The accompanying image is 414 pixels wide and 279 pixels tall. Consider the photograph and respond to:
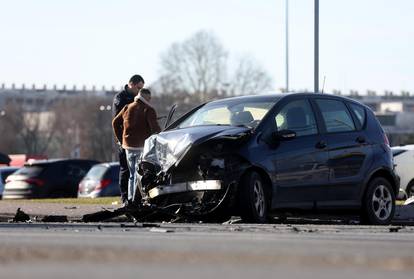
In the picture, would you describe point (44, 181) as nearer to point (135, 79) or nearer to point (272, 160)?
point (135, 79)

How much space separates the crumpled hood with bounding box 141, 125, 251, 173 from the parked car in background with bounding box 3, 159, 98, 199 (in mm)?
15813

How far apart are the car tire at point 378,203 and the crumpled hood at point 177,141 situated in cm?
217

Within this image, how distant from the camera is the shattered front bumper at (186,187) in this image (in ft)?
42.2

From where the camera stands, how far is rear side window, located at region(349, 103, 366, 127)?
48.1ft

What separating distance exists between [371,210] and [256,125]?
84.2 inches

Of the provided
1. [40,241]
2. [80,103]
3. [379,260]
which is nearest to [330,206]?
[40,241]

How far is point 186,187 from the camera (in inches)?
516

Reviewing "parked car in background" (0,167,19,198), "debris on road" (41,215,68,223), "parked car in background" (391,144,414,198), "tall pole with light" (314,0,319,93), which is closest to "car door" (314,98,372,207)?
"debris on road" (41,215,68,223)

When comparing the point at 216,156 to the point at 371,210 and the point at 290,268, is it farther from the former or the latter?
the point at 290,268

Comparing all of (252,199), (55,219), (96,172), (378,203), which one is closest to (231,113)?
(252,199)

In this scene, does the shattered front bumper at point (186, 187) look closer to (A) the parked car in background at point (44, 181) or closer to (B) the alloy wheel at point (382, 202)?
(B) the alloy wheel at point (382, 202)

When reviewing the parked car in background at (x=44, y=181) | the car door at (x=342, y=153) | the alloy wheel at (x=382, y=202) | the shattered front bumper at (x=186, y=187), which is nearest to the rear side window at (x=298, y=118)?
the car door at (x=342, y=153)

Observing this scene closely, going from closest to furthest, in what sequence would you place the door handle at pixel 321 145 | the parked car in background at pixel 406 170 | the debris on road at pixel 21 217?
the door handle at pixel 321 145, the debris on road at pixel 21 217, the parked car in background at pixel 406 170

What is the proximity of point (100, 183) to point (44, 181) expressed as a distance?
1.69m
